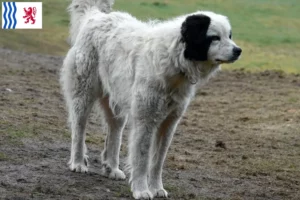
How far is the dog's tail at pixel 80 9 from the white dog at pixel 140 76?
0.72ft

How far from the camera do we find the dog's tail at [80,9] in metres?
9.33

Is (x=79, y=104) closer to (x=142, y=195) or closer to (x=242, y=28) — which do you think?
(x=142, y=195)

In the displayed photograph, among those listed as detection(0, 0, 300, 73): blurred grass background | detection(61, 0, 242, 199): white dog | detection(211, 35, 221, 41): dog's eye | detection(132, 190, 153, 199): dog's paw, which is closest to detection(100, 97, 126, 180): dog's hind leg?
detection(61, 0, 242, 199): white dog

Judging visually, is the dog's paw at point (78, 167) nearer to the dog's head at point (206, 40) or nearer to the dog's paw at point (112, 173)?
the dog's paw at point (112, 173)

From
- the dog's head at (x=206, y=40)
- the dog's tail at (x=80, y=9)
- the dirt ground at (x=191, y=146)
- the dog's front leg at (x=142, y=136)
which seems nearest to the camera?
the dog's head at (x=206, y=40)

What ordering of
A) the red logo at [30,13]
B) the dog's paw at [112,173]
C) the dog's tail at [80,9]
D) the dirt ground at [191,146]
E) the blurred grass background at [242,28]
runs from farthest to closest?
the red logo at [30,13], the blurred grass background at [242,28], the dog's tail at [80,9], the dog's paw at [112,173], the dirt ground at [191,146]

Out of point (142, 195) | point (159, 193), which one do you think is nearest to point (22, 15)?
point (159, 193)

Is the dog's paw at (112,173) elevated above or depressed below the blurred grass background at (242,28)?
above

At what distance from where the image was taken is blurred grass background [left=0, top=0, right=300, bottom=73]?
24.0m

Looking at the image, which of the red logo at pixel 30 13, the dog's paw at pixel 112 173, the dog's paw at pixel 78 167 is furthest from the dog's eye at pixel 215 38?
the red logo at pixel 30 13

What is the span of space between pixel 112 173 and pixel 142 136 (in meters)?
1.19

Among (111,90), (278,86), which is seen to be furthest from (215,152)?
(278,86)

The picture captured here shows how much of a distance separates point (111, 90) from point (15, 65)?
34.2ft

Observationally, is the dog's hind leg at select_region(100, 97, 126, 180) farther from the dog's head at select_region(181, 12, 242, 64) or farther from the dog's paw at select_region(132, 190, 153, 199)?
the dog's head at select_region(181, 12, 242, 64)
